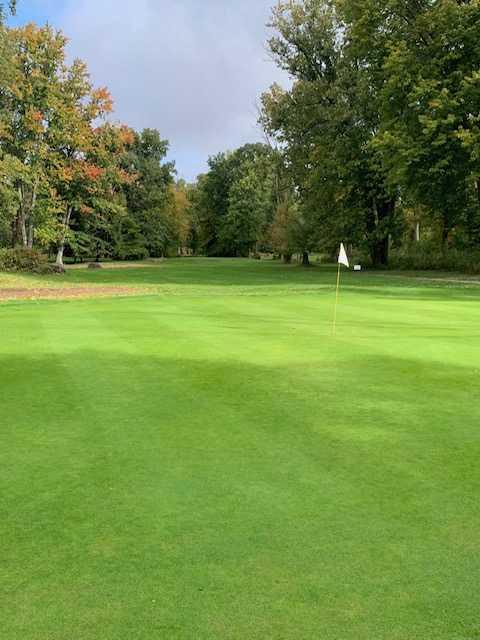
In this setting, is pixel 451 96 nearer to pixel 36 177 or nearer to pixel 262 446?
pixel 36 177

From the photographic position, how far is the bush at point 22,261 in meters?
40.1

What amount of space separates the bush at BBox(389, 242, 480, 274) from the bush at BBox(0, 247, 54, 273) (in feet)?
81.4

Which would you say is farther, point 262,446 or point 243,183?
point 243,183

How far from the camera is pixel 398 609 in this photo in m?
3.04

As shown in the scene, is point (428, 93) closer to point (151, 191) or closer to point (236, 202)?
point (151, 191)

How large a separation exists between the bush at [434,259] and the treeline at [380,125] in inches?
5.6

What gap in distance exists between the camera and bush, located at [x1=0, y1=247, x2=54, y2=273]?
40.1 meters

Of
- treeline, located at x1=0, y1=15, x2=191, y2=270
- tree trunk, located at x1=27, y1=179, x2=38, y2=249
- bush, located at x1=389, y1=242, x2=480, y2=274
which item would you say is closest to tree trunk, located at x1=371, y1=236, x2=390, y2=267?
bush, located at x1=389, y1=242, x2=480, y2=274

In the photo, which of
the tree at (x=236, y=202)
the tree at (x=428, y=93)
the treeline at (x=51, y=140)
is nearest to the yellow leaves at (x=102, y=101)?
the treeline at (x=51, y=140)

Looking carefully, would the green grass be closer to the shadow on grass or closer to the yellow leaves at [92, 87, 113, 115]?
the shadow on grass

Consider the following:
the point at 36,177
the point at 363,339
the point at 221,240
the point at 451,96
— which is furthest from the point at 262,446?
the point at 221,240

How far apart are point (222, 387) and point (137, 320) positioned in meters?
6.49

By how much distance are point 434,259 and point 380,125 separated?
35.0 ft

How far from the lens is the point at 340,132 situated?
145 ft
